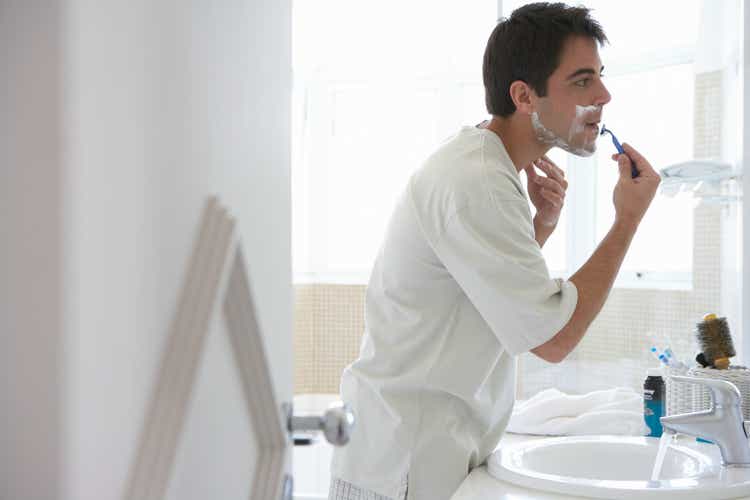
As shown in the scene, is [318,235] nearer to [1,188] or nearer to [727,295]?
[727,295]

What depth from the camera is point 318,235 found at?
13.1ft

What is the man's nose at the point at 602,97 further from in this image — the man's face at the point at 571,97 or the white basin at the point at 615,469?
the white basin at the point at 615,469

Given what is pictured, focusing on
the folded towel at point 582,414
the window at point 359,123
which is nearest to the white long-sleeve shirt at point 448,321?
the folded towel at point 582,414

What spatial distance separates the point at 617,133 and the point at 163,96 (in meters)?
1.74

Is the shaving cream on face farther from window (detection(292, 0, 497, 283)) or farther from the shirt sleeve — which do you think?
window (detection(292, 0, 497, 283))

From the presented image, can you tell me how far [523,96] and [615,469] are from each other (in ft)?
2.37

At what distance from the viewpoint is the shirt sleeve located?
1104mm

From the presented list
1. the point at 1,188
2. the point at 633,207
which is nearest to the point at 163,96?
the point at 1,188

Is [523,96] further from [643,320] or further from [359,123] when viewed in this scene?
[359,123]

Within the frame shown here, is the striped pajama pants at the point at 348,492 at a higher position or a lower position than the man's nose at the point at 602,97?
lower

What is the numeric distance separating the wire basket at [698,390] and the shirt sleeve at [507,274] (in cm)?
55

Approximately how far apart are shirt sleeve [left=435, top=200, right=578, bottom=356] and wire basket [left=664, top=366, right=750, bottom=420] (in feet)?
1.79

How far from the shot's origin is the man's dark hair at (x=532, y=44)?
1.34 meters

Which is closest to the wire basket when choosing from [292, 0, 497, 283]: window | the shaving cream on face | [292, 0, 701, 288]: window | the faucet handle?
the faucet handle
